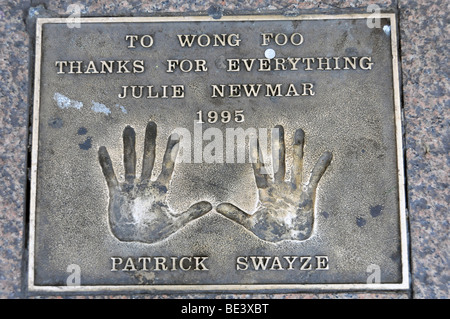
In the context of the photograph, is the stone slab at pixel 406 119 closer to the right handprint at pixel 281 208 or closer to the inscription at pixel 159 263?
the inscription at pixel 159 263

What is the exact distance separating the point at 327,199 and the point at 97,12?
1.40 metres

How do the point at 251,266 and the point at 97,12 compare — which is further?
the point at 97,12

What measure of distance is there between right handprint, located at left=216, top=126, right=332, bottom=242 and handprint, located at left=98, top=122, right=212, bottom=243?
207mm

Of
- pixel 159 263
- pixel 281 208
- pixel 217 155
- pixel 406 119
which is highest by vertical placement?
pixel 406 119

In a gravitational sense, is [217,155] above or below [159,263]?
above

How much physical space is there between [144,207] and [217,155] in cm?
40

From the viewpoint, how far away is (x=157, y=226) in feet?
5.99

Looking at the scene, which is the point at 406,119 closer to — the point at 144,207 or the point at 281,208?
the point at 281,208

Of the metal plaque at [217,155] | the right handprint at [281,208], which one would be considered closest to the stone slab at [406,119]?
the metal plaque at [217,155]

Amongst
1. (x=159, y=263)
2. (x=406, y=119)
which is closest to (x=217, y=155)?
(x=159, y=263)

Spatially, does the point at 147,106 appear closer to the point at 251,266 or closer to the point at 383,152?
the point at 251,266

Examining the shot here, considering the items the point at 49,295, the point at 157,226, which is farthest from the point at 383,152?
the point at 49,295

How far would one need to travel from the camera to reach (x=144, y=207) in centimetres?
182

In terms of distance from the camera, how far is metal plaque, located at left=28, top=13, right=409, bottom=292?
182 cm
